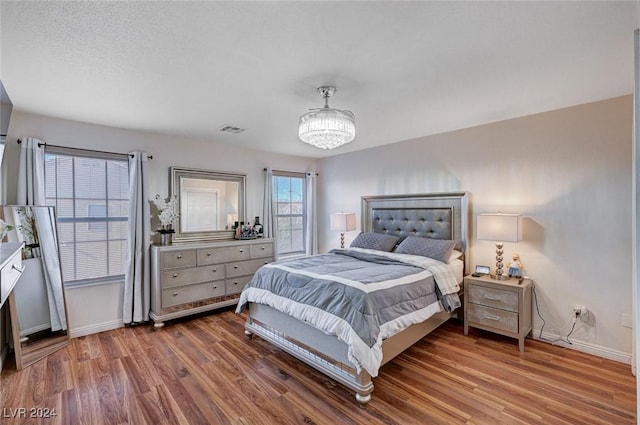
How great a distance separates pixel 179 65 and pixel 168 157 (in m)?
2.21

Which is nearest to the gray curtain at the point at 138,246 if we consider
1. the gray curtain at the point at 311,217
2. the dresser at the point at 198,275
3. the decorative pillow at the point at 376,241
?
the dresser at the point at 198,275

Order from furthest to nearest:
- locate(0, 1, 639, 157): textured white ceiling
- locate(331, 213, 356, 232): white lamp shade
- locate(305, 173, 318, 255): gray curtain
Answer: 1. locate(305, 173, 318, 255): gray curtain
2. locate(331, 213, 356, 232): white lamp shade
3. locate(0, 1, 639, 157): textured white ceiling

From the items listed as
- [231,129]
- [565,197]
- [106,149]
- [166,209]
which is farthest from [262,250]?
[565,197]

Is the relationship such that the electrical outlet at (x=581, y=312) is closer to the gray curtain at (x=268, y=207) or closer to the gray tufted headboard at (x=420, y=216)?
the gray tufted headboard at (x=420, y=216)

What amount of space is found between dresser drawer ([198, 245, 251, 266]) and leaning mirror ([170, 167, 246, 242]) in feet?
1.40

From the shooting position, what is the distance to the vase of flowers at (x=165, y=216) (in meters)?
3.80

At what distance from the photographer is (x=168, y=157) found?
3961 millimetres

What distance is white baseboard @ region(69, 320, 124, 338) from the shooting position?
3.30 meters

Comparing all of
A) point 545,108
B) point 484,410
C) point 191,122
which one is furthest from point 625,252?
point 191,122

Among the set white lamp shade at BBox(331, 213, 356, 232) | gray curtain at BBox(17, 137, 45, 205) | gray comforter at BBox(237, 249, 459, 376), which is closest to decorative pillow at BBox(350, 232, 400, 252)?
white lamp shade at BBox(331, 213, 356, 232)

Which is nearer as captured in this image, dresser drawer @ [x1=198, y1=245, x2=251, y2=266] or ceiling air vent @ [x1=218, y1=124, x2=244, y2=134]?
ceiling air vent @ [x1=218, y1=124, x2=244, y2=134]

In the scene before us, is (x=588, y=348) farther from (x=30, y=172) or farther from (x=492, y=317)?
(x=30, y=172)

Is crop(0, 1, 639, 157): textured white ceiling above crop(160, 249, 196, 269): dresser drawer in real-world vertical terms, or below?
above

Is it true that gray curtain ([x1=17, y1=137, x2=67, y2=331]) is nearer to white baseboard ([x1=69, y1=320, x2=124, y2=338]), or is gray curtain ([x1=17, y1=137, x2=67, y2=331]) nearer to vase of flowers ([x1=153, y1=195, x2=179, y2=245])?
white baseboard ([x1=69, y1=320, x2=124, y2=338])
